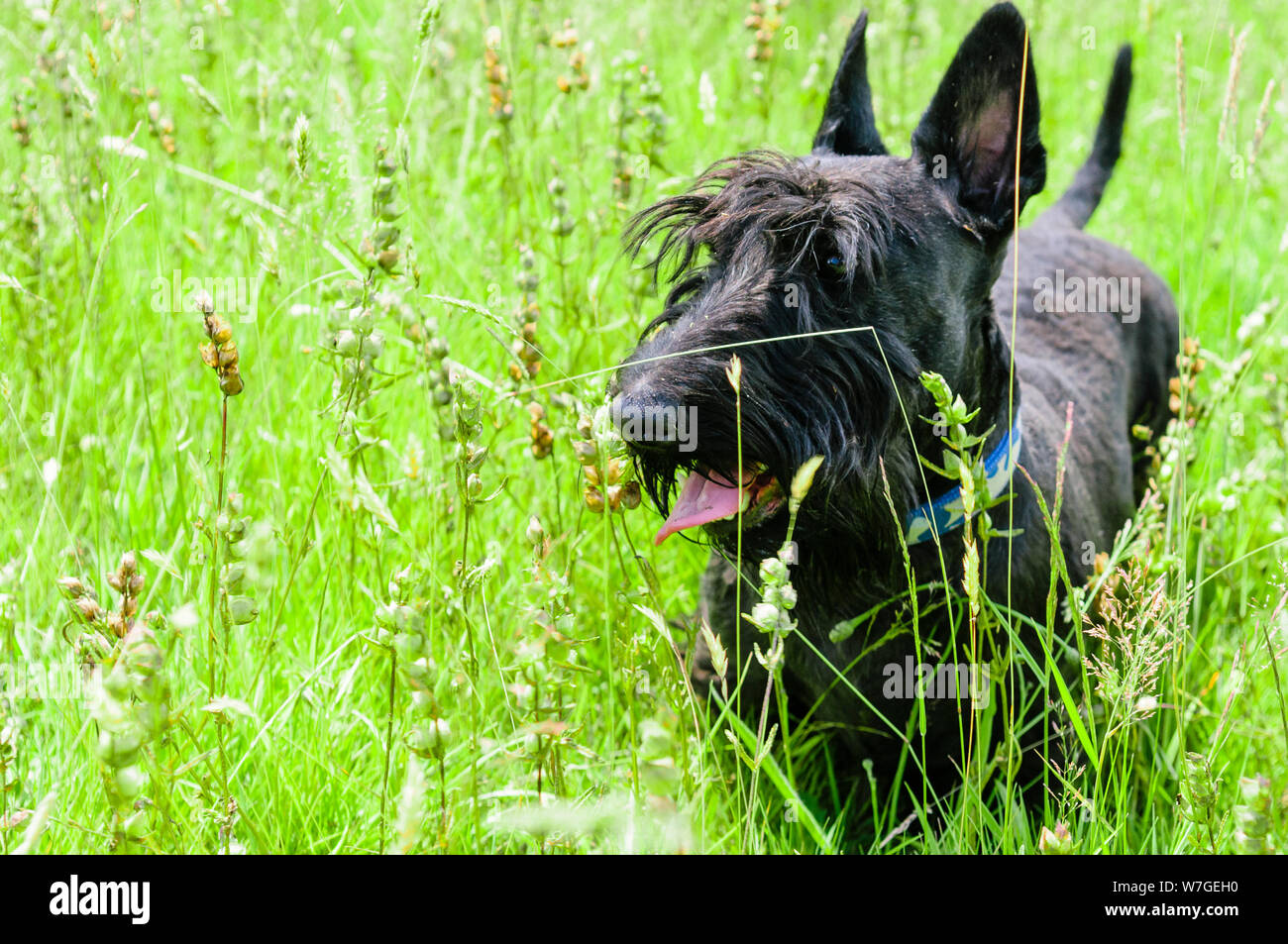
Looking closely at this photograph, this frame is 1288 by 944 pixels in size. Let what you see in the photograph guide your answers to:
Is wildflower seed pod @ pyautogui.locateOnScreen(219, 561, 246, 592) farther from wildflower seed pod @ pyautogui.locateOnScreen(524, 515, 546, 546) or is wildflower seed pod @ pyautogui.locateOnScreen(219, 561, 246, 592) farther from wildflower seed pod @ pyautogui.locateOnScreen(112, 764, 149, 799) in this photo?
wildflower seed pod @ pyautogui.locateOnScreen(524, 515, 546, 546)

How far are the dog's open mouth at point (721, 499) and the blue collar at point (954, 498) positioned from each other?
30 cm

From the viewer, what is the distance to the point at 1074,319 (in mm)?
3750

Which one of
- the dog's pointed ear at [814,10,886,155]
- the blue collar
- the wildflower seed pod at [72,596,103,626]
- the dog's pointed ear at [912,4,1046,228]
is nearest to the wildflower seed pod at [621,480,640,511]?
the blue collar

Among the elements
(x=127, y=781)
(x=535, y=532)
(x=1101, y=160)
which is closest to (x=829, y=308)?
(x=535, y=532)

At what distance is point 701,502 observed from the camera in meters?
2.27

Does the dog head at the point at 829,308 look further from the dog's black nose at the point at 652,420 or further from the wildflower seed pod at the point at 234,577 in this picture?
the wildflower seed pod at the point at 234,577

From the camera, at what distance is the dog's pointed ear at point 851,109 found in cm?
302

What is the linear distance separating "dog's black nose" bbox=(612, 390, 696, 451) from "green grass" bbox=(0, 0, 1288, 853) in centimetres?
7

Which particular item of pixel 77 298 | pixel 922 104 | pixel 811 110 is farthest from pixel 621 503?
pixel 922 104

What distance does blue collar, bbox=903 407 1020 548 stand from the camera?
2.39m

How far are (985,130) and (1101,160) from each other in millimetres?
1864

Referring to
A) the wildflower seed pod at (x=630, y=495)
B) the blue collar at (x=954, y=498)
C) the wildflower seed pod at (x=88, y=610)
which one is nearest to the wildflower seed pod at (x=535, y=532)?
the wildflower seed pod at (x=630, y=495)

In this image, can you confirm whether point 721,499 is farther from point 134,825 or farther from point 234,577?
point 134,825

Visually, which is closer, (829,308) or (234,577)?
(234,577)
